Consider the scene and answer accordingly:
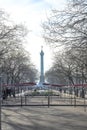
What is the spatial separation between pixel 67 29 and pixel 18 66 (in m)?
62.4

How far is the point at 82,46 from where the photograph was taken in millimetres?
29359

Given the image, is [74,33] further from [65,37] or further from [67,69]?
[67,69]

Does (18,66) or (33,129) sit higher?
(18,66)

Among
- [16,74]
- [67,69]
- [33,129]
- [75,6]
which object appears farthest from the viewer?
[16,74]

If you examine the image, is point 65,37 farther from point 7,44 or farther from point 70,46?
point 7,44

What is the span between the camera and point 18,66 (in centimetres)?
9062

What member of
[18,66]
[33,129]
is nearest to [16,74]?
[18,66]

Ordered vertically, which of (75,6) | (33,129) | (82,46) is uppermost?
(75,6)

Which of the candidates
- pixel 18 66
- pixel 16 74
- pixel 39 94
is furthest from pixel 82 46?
pixel 16 74

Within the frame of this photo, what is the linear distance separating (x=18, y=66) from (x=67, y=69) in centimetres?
1122

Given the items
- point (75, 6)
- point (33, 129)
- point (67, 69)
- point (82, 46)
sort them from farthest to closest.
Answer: point (67, 69) < point (82, 46) < point (75, 6) < point (33, 129)

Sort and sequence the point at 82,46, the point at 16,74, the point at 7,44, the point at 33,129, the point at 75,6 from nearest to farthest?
the point at 33,129, the point at 75,6, the point at 82,46, the point at 7,44, the point at 16,74

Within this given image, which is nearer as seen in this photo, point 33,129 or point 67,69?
point 33,129

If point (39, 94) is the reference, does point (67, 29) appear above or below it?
above
